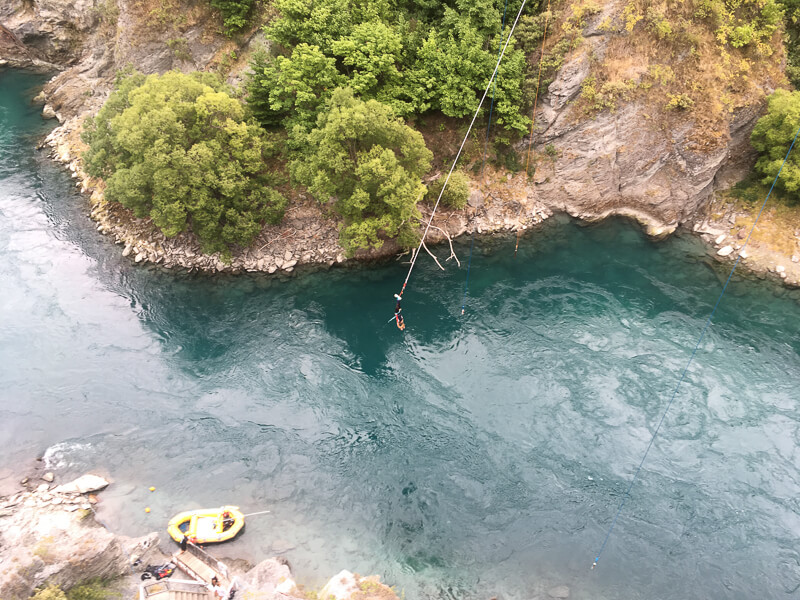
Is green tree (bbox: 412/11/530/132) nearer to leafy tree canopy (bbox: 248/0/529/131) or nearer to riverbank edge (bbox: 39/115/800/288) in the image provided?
leafy tree canopy (bbox: 248/0/529/131)

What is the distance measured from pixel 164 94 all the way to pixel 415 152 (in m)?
17.3

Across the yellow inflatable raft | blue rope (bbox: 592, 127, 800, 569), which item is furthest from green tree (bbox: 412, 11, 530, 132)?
the yellow inflatable raft

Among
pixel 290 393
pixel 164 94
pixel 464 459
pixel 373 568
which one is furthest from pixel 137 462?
pixel 164 94

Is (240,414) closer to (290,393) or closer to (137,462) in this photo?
(290,393)

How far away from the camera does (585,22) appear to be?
3450 centimetres

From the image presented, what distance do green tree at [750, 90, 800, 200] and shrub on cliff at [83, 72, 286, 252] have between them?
3472 centimetres

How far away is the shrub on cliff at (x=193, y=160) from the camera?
31.2m

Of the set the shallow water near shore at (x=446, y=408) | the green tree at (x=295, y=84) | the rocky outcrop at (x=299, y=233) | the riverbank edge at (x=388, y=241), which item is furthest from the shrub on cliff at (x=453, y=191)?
the green tree at (x=295, y=84)

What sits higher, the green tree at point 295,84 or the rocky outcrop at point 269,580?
the green tree at point 295,84

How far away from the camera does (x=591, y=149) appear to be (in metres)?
37.1

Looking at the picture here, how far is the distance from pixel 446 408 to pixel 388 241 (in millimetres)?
14025

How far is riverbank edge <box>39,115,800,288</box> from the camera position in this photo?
35625mm

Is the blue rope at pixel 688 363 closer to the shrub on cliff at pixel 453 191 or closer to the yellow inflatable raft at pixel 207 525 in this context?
the yellow inflatable raft at pixel 207 525

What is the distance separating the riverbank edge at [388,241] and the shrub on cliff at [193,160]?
171cm
